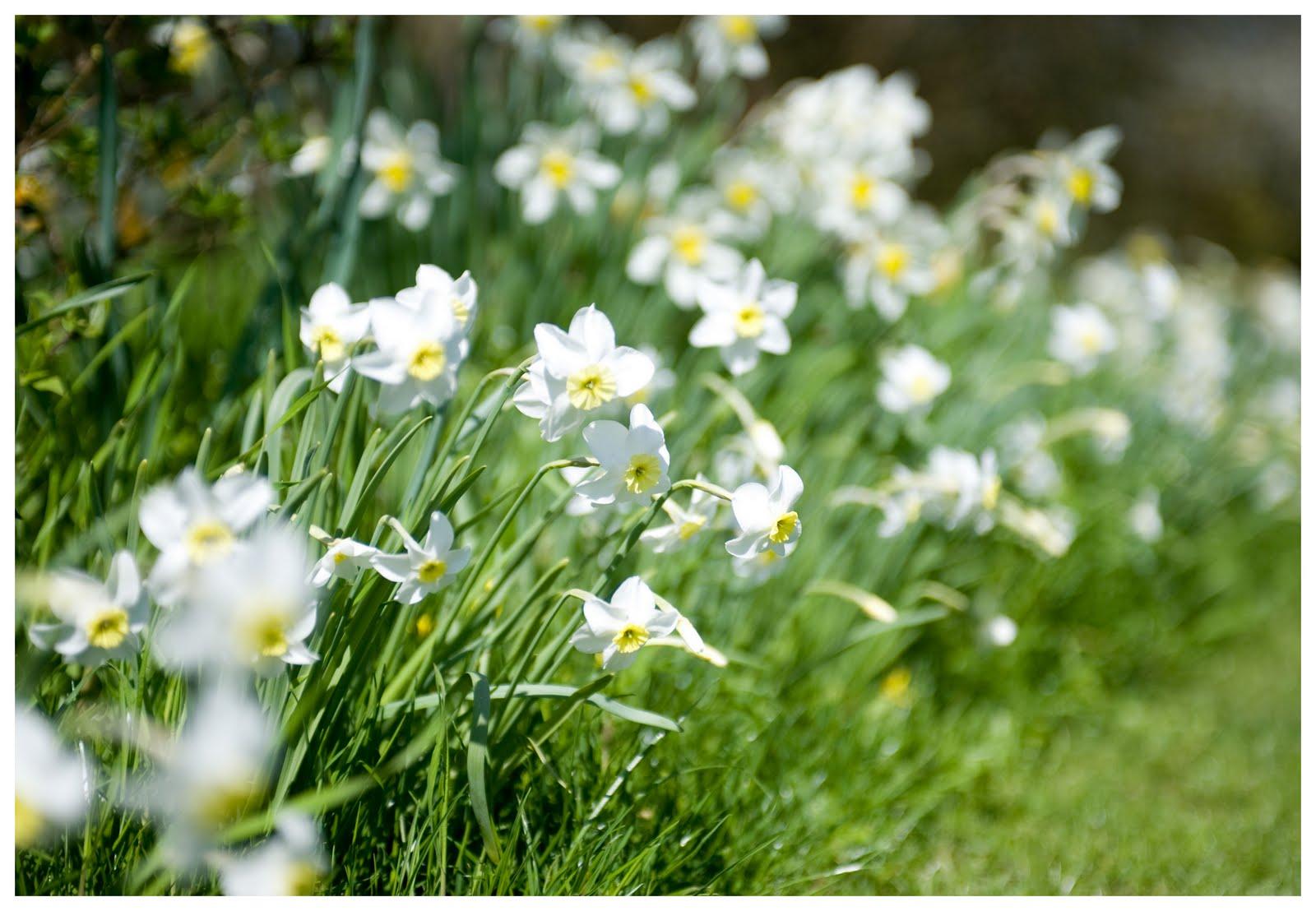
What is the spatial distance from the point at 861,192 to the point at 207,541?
6.60 feet

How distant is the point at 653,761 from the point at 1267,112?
7.26m

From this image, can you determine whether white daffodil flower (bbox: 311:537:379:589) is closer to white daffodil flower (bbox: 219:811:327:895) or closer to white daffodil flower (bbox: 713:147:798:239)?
white daffodil flower (bbox: 219:811:327:895)

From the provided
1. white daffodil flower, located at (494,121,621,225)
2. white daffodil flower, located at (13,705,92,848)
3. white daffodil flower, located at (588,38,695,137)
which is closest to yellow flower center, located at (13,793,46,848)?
white daffodil flower, located at (13,705,92,848)

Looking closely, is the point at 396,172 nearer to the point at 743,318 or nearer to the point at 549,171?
the point at 549,171

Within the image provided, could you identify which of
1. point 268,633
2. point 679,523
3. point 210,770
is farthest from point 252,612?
point 679,523

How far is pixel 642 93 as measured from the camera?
8.41ft

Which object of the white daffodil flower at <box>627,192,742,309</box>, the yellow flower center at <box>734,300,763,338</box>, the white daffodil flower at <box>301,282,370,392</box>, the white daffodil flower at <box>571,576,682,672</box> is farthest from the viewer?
the white daffodil flower at <box>627,192,742,309</box>

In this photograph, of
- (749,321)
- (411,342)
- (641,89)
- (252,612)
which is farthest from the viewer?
(641,89)

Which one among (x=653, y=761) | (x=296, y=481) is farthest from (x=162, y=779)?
(x=653, y=761)

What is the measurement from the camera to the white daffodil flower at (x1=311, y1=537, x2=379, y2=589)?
1.14 m

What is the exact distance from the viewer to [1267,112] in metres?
6.82

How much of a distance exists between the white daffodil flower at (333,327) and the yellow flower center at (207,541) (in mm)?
318

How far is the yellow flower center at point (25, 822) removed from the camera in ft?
3.65

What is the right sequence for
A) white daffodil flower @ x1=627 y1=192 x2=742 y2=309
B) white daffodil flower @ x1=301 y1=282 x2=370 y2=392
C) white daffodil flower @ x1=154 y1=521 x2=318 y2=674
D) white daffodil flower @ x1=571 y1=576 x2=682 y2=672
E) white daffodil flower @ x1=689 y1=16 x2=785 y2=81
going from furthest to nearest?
white daffodil flower @ x1=689 y1=16 x2=785 y2=81, white daffodil flower @ x1=627 y1=192 x2=742 y2=309, white daffodil flower @ x1=301 y1=282 x2=370 y2=392, white daffodil flower @ x1=571 y1=576 x2=682 y2=672, white daffodil flower @ x1=154 y1=521 x2=318 y2=674
